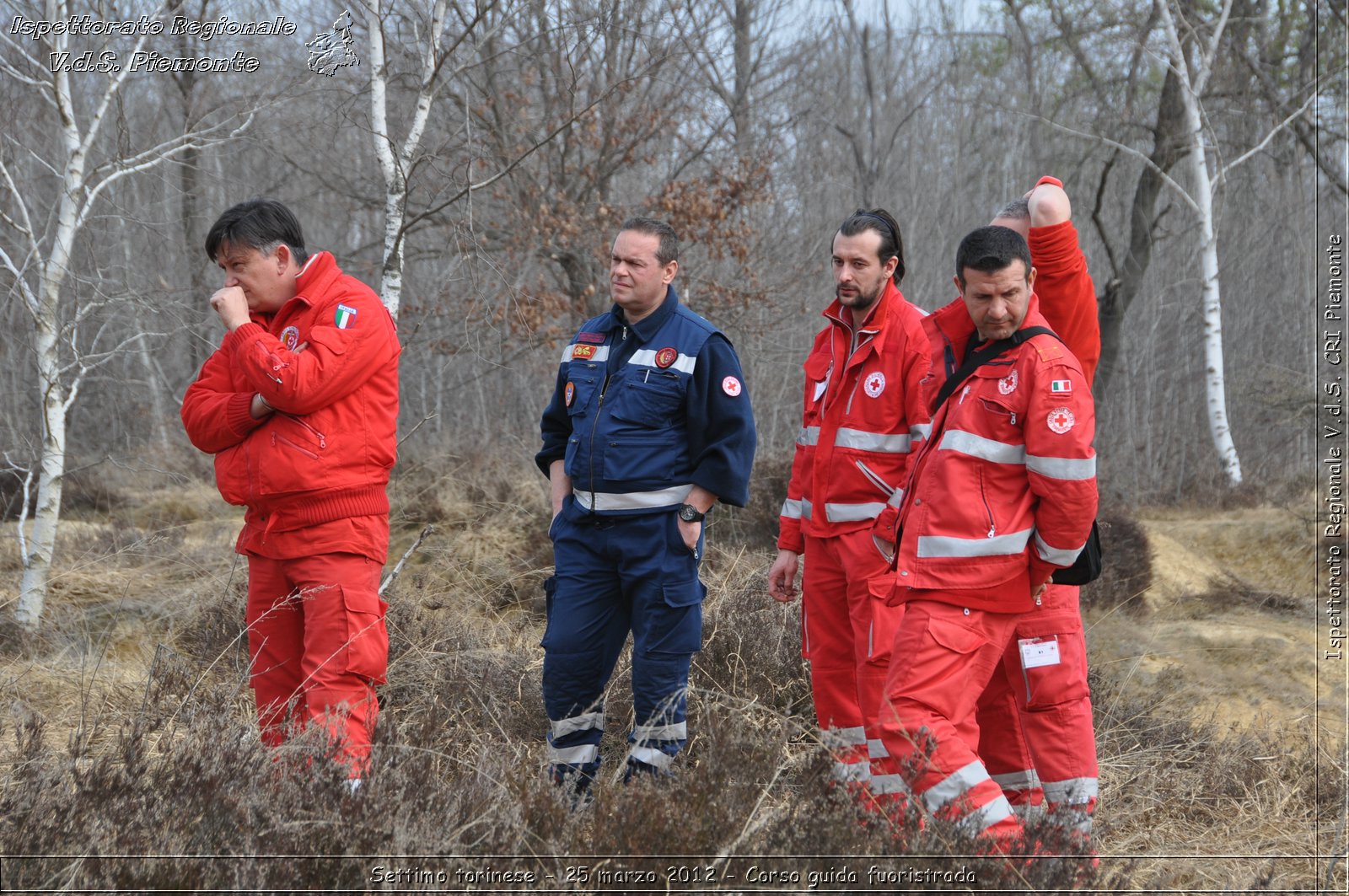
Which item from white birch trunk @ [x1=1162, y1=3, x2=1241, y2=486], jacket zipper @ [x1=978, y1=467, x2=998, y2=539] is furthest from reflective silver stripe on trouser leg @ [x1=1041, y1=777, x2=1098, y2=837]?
white birch trunk @ [x1=1162, y1=3, x2=1241, y2=486]

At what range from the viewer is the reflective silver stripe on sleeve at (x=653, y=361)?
3.97 m

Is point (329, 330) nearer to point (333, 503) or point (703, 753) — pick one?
point (333, 503)

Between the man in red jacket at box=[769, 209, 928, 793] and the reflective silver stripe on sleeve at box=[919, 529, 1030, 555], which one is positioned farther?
the man in red jacket at box=[769, 209, 928, 793]

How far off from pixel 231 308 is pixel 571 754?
191 centimetres

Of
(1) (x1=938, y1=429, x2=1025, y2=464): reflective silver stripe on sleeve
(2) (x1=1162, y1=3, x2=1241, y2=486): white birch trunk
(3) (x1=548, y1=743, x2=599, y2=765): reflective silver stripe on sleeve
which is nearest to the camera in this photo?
(1) (x1=938, y1=429, x2=1025, y2=464): reflective silver stripe on sleeve

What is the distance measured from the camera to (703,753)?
3471 millimetres

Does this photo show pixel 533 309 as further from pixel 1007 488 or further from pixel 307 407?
pixel 1007 488

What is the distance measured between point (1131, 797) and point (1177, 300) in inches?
673


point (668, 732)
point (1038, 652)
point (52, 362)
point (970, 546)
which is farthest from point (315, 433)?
point (52, 362)

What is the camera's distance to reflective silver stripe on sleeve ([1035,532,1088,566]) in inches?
129

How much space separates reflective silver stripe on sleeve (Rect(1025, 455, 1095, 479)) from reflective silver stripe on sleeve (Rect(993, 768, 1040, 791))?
3.63ft

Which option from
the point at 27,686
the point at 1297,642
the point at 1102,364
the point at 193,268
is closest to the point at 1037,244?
the point at 27,686

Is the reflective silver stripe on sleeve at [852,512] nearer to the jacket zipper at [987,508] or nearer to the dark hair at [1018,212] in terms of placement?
the jacket zipper at [987,508]

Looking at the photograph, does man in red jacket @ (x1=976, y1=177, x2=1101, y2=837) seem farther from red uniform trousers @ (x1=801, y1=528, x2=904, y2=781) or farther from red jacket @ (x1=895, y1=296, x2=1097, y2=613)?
red uniform trousers @ (x1=801, y1=528, x2=904, y2=781)
